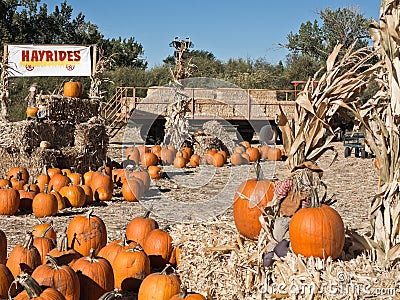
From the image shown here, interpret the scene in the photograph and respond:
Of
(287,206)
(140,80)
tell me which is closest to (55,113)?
(287,206)

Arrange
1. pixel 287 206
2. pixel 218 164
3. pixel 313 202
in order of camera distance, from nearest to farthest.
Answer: pixel 313 202, pixel 287 206, pixel 218 164

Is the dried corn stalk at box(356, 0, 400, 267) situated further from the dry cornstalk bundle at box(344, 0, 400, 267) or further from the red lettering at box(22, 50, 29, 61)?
the red lettering at box(22, 50, 29, 61)

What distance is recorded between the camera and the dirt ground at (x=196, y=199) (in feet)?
23.9

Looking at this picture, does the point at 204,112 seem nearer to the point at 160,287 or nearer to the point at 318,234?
the point at 160,287

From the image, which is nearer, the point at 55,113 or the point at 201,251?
the point at 201,251

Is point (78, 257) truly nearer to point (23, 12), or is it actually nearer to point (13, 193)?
point (13, 193)

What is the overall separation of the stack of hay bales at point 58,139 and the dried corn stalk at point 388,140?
7783 mm

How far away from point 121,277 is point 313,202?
1.77 meters

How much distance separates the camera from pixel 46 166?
10.2m

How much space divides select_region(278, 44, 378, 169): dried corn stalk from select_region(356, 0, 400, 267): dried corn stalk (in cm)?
13

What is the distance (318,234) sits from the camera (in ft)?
11.2

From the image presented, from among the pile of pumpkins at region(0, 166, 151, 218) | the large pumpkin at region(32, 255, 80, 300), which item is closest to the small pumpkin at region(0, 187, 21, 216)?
the pile of pumpkins at region(0, 166, 151, 218)

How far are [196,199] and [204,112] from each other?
11082 millimetres

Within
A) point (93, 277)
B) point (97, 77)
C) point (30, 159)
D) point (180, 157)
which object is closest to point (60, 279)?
point (93, 277)
